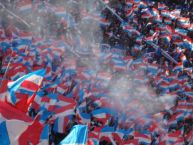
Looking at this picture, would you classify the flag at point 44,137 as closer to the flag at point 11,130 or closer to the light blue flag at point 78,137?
the flag at point 11,130

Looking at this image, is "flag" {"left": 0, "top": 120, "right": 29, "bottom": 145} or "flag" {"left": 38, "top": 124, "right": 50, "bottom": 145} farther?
"flag" {"left": 38, "top": 124, "right": 50, "bottom": 145}

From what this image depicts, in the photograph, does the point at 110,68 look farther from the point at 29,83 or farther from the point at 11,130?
the point at 11,130

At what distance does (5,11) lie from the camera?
22.1 meters

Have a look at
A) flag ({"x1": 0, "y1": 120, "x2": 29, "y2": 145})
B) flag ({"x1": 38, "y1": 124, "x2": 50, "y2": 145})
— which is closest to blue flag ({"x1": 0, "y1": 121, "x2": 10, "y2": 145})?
flag ({"x1": 0, "y1": 120, "x2": 29, "y2": 145})

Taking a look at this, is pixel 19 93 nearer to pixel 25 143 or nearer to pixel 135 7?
pixel 25 143

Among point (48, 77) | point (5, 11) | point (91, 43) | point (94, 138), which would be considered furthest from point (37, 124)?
point (91, 43)

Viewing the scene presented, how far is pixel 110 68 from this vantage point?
21812 millimetres

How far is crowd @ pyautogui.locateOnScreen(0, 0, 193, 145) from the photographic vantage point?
1331 centimetres

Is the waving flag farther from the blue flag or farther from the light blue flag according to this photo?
the light blue flag

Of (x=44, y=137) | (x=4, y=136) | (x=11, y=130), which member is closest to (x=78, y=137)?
(x=44, y=137)

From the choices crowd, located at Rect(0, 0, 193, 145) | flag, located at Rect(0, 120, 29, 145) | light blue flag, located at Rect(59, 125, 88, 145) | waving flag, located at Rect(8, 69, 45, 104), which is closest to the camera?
light blue flag, located at Rect(59, 125, 88, 145)

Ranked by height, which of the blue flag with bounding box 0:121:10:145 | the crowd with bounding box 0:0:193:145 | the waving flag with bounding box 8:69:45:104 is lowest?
the crowd with bounding box 0:0:193:145

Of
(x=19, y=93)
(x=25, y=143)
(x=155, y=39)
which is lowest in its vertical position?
(x=155, y=39)

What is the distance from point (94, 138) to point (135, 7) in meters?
18.8
